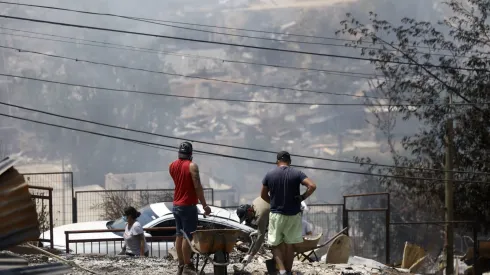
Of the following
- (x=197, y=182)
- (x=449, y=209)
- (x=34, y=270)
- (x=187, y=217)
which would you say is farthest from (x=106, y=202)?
(x=34, y=270)

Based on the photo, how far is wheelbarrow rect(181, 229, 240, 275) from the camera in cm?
855

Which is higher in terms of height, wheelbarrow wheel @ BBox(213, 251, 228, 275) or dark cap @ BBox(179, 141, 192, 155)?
dark cap @ BBox(179, 141, 192, 155)

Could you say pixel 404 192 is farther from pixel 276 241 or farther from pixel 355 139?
pixel 355 139

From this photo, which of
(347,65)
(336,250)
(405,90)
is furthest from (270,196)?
(347,65)

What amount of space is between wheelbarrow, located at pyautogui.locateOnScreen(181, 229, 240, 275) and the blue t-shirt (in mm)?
557

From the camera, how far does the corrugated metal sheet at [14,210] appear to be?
12.6 feet

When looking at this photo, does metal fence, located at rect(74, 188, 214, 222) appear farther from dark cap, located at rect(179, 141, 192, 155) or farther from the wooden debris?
dark cap, located at rect(179, 141, 192, 155)

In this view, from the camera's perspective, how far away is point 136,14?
200 feet

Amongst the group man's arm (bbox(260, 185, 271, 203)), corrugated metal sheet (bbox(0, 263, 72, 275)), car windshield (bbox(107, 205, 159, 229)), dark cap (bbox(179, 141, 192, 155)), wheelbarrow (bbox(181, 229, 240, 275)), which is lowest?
car windshield (bbox(107, 205, 159, 229))

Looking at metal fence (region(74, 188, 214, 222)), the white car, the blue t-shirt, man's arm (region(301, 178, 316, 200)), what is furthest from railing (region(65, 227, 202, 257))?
metal fence (region(74, 188, 214, 222))

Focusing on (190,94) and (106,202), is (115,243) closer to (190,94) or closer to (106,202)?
(106,202)

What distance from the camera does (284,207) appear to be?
888cm

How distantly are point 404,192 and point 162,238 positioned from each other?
13616 millimetres

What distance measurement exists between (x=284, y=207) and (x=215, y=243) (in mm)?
844
